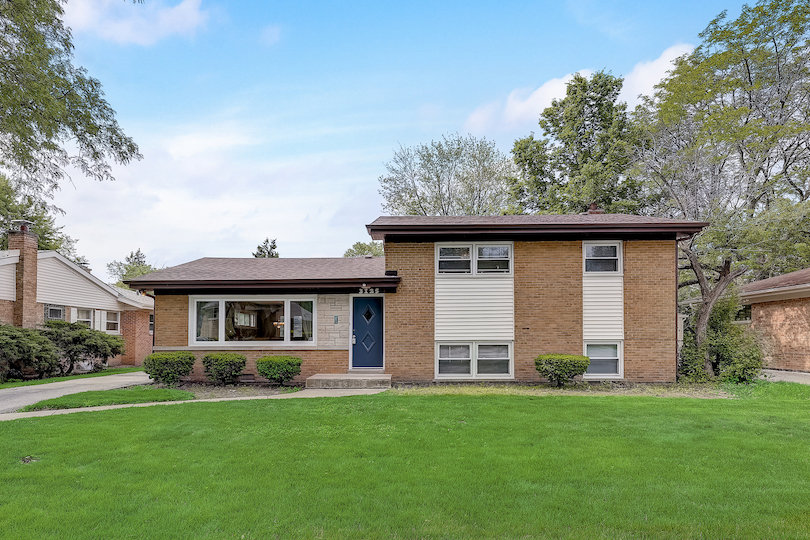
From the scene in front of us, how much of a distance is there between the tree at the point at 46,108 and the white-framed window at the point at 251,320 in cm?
470

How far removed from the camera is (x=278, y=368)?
12719 millimetres

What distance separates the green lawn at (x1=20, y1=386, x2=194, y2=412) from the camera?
9961mm

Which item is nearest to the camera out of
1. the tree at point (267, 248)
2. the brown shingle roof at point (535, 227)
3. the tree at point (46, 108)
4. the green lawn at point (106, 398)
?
the tree at point (46, 108)

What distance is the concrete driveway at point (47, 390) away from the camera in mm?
10469

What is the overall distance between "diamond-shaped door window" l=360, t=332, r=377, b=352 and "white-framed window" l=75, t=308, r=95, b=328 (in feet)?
45.6

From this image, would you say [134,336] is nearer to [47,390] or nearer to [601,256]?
[47,390]

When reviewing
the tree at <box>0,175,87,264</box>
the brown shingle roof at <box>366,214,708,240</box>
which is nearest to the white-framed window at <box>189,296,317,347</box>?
the brown shingle roof at <box>366,214,708,240</box>

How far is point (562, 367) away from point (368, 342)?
5.11 meters

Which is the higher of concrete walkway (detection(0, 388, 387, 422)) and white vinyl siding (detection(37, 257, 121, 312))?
white vinyl siding (detection(37, 257, 121, 312))

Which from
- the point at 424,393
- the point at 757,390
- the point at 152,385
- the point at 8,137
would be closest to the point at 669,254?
the point at 757,390

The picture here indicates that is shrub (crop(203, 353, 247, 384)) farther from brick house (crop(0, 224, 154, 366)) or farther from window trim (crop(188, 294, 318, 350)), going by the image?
brick house (crop(0, 224, 154, 366))

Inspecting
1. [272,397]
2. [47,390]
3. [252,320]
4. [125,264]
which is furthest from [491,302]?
[125,264]

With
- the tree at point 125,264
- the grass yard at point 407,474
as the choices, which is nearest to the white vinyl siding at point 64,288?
the grass yard at point 407,474

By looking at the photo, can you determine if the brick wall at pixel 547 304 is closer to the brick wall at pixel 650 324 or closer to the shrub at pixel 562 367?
the shrub at pixel 562 367
